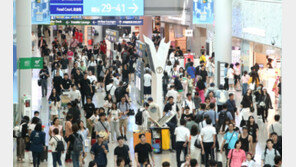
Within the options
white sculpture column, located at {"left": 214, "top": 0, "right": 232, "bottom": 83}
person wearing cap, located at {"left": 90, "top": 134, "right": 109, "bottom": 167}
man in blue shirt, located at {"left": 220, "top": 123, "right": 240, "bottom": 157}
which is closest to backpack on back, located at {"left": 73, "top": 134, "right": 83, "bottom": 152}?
person wearing cap, located at {"left": 90, "top": 134, "right": 109, "bottom": 167}

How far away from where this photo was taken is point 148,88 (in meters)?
24.4

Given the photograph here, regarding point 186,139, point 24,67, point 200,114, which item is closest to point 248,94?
point 200,114

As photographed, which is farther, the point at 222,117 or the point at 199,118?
the point at 222,117

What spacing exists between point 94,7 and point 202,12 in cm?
510

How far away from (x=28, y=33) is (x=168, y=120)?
20.6ft

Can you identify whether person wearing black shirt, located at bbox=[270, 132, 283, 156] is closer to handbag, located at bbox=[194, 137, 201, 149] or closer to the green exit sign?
handbag, located at bbox=[194, 137, 201, 149]

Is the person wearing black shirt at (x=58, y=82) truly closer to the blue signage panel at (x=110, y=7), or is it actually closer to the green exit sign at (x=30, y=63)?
the green exit sign at (x=30, y=63)

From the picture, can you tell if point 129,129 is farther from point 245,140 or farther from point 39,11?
point 39,11

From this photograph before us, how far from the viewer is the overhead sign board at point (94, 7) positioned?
2961 cm

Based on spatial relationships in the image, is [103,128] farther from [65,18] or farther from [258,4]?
[65,18]

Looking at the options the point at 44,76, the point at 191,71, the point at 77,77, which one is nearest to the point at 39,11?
the point at 44,76

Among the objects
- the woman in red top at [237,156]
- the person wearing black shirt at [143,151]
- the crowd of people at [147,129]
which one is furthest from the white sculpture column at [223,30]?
the person wearing black shirt at [143,151]

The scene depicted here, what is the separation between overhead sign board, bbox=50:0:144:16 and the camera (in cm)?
2961

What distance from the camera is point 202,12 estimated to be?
94.8 ft
